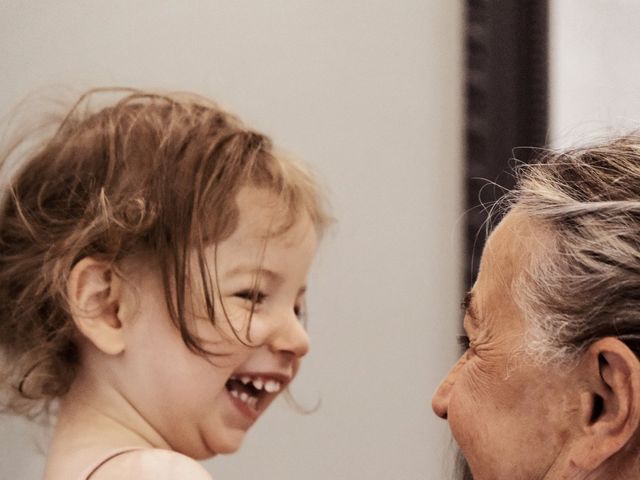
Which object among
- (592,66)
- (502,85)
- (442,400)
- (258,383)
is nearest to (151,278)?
(258,383)

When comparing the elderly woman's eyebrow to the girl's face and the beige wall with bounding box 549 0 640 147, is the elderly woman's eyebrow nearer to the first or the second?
the girl's face

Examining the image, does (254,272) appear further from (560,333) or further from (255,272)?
(560,333)

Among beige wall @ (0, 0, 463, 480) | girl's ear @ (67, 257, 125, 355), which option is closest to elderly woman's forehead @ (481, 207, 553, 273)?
girl's ear @ (67, 257, 125, 355)

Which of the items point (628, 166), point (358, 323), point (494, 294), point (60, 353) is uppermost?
point (628, 166)

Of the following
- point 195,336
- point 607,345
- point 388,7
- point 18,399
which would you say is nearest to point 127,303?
point 195,336

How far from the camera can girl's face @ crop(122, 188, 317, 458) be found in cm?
113

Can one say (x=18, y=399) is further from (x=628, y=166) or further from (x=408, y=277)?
(x=628, y=166)

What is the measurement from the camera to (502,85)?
1.64 meters

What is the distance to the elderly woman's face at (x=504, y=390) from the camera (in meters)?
0.91

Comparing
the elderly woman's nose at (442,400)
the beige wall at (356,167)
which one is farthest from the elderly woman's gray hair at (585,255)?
the beige wall at (356,167)

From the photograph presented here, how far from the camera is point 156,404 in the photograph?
1.14 m

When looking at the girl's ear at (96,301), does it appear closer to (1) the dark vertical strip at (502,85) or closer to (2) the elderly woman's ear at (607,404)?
(2) the elderly woman's ear at (607,404)

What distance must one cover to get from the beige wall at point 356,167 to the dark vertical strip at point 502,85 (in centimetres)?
3

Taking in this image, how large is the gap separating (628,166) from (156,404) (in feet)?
1.71
